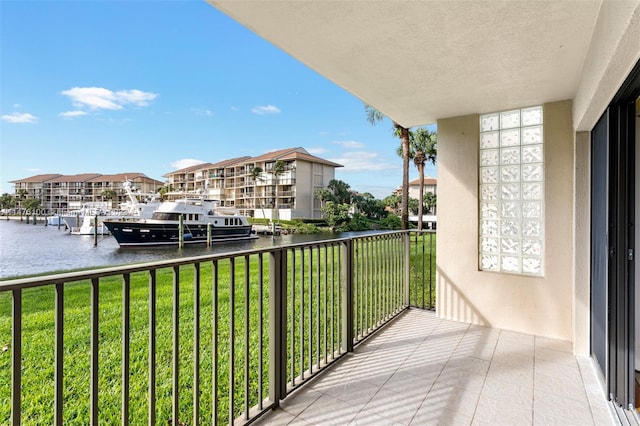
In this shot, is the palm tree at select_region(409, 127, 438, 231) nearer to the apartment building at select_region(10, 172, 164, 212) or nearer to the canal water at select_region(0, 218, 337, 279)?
the canal water at select_region(0, 218, 337, 279)

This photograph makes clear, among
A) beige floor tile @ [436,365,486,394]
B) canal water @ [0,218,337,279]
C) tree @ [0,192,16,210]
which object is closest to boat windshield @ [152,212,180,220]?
canal water @ [0,218,337,279]

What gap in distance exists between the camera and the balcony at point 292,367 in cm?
139

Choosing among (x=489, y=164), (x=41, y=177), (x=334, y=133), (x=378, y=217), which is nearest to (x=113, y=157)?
(x=41, y=177)

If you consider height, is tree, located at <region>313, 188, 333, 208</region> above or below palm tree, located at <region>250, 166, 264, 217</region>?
below

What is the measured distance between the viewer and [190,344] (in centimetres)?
298

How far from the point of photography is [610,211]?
1.94m

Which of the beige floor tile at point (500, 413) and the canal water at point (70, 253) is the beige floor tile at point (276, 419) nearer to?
the beige floor tile at point (500, 413)

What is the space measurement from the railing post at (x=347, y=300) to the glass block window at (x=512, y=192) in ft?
5.40

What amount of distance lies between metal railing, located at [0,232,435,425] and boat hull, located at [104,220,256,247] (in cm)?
1945

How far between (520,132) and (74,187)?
203 feet

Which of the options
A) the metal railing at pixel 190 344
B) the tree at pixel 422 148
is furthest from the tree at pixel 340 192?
the metal railing at pixel 190 344

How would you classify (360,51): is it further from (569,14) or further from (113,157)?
(113,157)

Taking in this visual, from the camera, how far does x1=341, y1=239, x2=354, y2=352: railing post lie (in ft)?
8.47

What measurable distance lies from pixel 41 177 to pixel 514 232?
71.7 m
